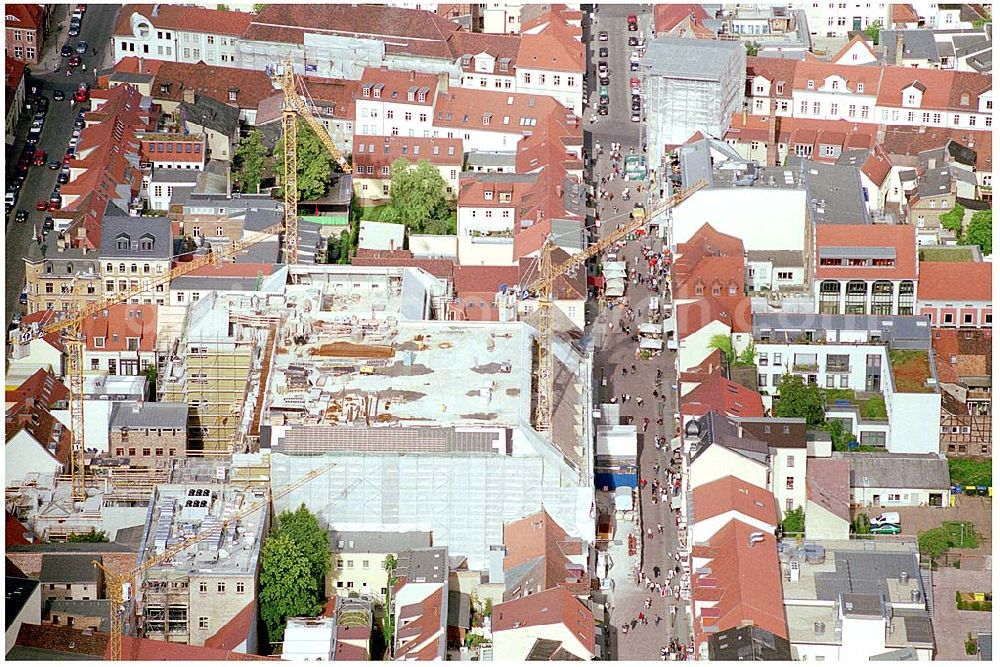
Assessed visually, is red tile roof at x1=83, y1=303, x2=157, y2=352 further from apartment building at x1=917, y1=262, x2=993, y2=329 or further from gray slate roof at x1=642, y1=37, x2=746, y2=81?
apartment building at x1=917, y1=262, x2=993, y2=329

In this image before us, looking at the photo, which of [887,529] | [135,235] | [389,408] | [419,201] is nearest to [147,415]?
[389,408]

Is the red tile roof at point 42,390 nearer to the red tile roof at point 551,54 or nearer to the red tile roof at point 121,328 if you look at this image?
the red tile roof at point 121,328

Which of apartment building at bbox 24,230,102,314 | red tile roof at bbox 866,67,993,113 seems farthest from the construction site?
red tile roof at bbox 866,67,993,113

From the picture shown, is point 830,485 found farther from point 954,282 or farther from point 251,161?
point 251,161

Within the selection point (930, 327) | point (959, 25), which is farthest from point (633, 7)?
point (930, 327)

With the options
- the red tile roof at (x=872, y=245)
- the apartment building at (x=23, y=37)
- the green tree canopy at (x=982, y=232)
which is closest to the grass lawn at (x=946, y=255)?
the green tree canopy at (x=982, y=232)

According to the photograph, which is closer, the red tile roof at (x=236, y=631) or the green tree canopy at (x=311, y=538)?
the red tile roof at (x=236, y=631)

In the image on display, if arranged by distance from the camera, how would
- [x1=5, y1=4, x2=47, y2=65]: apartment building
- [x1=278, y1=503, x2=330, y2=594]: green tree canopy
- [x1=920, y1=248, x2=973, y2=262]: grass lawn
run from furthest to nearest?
1. [x1=5, y1=4, x2=47, y2=65]: apartment building
2. [x1=920, y1=248, x2=973, y2=262]: grass lawn
3. [x1=278, y1=503, x2=330, y2=594]: green tree canopy

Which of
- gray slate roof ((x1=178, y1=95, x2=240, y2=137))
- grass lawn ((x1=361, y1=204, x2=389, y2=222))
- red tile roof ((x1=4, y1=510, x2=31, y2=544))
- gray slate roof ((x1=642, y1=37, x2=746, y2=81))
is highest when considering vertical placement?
gray slate roof ((x1=642, y1=37, x2=746, y2=81))
